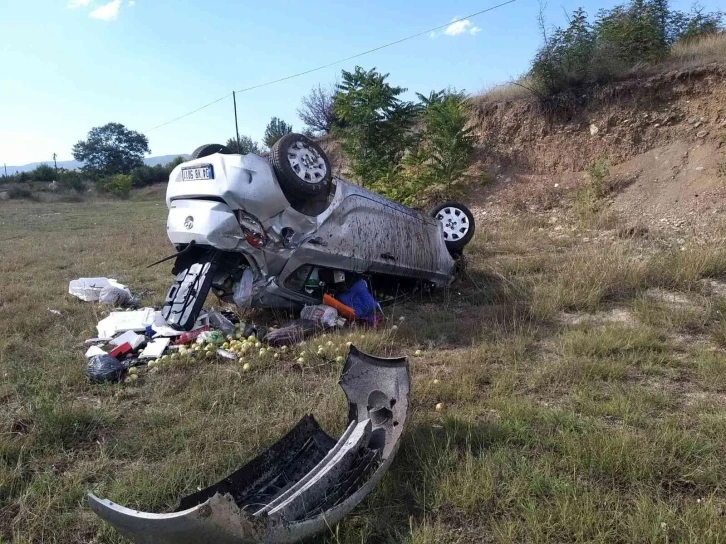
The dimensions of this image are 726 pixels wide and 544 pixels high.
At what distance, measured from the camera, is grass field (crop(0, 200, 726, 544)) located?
2.20 metres

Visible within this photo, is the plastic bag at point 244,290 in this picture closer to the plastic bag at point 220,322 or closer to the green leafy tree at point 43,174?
the plastic bag at point 220,322

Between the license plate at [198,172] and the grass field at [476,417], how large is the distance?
1.46 m

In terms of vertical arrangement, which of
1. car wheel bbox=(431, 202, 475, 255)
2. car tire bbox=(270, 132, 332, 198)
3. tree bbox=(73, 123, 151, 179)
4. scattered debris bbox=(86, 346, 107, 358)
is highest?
tree bbox=(73, 123, 151, 179)

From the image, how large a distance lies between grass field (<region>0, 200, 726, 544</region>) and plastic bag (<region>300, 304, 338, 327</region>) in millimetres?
329

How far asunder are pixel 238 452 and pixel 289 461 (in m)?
0.28

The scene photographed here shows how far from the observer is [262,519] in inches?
74.4

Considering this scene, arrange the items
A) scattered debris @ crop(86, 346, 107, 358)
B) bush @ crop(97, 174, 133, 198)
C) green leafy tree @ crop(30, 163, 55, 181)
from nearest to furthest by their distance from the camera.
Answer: scattered debris @ crop(86, 346, 107, 358), bush @ crop(97, 174, 133, 198), green leafy tree @ crop(30, 163, 55, 181)

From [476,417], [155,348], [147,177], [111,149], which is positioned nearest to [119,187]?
[147,177]

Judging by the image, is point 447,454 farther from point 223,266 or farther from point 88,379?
point 223,266

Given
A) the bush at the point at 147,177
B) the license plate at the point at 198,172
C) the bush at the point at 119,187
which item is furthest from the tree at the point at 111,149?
the license plate at the point at 198,172

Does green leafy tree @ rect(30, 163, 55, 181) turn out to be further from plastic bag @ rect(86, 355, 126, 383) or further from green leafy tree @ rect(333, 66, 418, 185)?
plastic bag @ rect(86, 355, 126, 383)

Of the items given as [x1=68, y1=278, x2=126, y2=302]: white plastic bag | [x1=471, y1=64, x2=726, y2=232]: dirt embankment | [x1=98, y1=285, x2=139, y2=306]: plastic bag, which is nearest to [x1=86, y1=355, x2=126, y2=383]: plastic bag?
[x1=98, y1=285, x2=139, y2=306]: plastic bag

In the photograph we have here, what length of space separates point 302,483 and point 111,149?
6857 cm

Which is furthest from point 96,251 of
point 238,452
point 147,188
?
point 147,188
